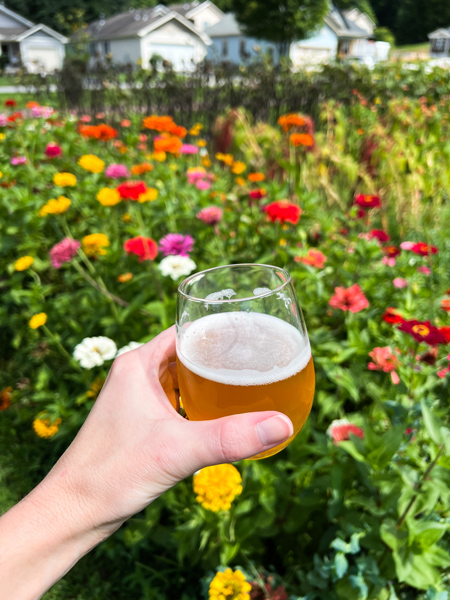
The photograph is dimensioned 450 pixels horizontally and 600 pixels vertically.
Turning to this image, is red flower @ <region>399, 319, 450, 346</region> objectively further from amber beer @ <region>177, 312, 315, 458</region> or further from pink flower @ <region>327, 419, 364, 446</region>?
amber beer @ <region>177, 312, 315, 458</region>

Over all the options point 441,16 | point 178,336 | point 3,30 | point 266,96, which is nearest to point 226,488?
point 178,336

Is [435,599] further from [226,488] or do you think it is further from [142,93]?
[142,93]

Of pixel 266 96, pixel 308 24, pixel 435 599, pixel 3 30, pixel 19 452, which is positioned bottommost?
pixel 19 452

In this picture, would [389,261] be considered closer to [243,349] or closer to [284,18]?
[243,349]

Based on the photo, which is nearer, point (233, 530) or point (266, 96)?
point (233, 530)

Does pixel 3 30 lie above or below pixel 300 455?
above

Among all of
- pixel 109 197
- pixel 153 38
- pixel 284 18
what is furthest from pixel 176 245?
pixel 153 38

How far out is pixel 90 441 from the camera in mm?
1032

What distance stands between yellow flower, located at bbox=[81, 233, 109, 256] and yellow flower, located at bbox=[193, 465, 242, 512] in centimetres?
138

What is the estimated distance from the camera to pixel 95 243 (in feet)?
7.73

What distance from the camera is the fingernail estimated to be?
2.91 ft

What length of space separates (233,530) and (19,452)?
1538 millimetres

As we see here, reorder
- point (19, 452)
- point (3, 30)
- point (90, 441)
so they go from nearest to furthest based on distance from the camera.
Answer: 1. point (90, 441)
2. point (19, 452)
3. point (3, 30)

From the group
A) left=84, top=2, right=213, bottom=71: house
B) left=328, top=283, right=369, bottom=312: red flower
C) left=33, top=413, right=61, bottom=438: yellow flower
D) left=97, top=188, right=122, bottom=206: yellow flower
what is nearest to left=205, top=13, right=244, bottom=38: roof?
left=84, top=2, right=213, bottom=71: house
